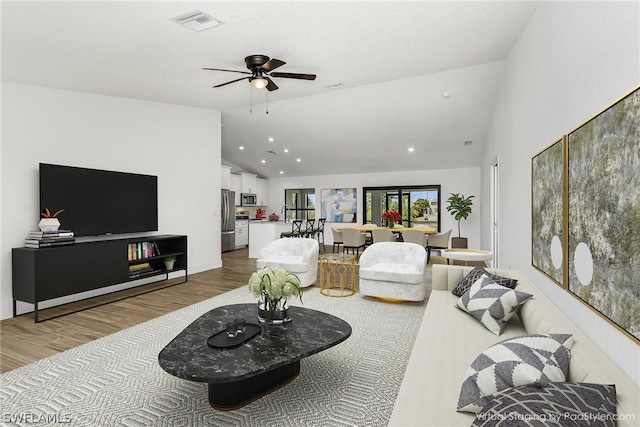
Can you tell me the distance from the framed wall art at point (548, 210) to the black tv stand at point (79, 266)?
15.6ft

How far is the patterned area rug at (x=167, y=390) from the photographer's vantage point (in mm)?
1938

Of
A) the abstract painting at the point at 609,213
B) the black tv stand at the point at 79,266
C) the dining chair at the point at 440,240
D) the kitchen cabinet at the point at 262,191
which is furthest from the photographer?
the kitchen cabinet at the point at 262,191

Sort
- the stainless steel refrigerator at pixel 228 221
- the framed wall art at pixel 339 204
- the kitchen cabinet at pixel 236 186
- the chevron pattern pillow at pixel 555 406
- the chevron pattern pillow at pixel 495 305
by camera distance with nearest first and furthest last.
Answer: the chevron pattern pillow at pixel 555 406 → the chevron pattern pillow at pixel 495 305 → the stainless steel refrigerator at pixel 228 221 → the kitchen cabinet at pixel 236 186 → the framed wall art at pixel 339 204

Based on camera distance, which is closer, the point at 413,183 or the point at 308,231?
the point at 308,231

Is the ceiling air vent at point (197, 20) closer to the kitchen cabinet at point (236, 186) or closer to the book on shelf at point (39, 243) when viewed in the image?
the book on shelf at point (39, 243)

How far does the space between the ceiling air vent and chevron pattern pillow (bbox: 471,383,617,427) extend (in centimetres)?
329

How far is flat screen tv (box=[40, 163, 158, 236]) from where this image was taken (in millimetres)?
3959

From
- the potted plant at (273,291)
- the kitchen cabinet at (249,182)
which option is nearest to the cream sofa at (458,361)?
the potted plant at (273,291)

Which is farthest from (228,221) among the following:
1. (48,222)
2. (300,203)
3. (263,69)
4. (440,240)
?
(263,69)

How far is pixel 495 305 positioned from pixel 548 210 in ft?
2.48

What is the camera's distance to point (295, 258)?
501 centimetres

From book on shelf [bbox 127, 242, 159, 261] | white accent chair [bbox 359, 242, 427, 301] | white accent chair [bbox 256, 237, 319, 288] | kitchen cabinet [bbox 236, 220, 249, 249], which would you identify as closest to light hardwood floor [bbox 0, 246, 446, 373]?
book on shelf [bbox 127, 242, 159, 261]

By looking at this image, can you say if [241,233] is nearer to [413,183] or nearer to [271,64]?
[413,183]

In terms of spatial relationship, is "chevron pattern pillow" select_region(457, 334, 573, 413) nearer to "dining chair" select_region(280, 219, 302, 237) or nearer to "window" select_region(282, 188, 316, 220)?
"dining chair" select_region(280, 219, 302, 237)
